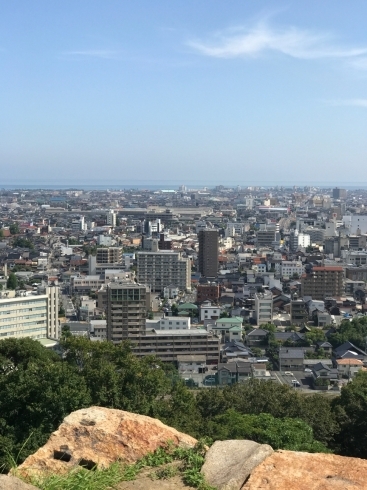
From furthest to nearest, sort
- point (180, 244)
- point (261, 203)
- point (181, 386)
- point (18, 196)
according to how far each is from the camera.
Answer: point (18, 196) → point (261, 203) → point (180, 244) → point (181, 386)

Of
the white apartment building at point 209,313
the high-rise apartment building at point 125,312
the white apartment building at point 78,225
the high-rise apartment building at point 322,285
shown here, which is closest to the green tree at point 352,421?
the high-rise apartment building at point 125,312

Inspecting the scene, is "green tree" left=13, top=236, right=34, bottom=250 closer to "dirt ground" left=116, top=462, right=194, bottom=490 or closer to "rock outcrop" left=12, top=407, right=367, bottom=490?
"rock outcrop" left=12, top=407, right=367, bottom=490

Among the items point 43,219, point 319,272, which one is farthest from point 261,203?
point 319,272

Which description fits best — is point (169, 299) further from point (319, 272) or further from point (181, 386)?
point (181, 386)

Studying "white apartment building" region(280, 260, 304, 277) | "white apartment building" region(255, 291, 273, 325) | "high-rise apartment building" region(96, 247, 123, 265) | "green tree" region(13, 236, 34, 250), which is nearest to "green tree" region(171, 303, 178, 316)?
"white apartment building" region(255, 291, 273, 325)

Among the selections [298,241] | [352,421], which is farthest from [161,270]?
[352,421]

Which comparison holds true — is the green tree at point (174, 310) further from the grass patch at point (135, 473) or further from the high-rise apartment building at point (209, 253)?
the grass patch at point (135, 473)
